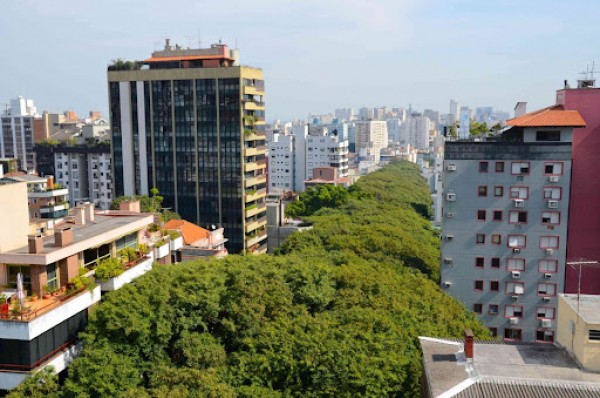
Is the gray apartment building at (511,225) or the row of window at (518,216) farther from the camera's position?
the row of window at (518,216)

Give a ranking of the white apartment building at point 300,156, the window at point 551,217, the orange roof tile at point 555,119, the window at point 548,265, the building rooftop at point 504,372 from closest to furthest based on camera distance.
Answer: the building rooftop at point 504,372, the orange roof tile at point 555,119, the window at point 551,217, the window at point 548,265, the white apartment building at point 300,156

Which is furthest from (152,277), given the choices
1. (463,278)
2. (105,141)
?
(105,141)

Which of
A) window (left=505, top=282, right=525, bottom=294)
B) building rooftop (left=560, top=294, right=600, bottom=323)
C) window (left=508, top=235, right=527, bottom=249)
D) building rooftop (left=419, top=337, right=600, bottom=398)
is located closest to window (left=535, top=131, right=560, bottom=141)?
window (left=508, top=235, right=527, bottom=249)

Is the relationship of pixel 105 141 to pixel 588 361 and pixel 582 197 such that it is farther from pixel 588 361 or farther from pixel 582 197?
pixel 588 361

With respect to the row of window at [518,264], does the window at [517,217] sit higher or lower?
higher

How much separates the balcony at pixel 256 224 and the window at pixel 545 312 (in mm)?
38087

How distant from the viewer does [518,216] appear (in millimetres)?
Answer: 44656

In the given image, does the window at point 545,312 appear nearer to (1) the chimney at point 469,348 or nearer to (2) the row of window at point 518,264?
(2) the row of window at point 518,264

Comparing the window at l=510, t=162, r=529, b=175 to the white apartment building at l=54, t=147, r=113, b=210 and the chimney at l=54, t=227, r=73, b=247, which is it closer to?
the chimney at l=54, t=227, r=73, b=247

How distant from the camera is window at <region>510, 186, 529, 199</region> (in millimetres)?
44188

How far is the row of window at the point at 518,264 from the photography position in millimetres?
44688

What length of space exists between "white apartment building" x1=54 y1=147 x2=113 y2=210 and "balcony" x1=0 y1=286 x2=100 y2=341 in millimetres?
78782

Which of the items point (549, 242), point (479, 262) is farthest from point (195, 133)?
point (549, 242)

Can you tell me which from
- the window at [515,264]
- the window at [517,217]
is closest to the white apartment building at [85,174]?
the window at [515,264]
